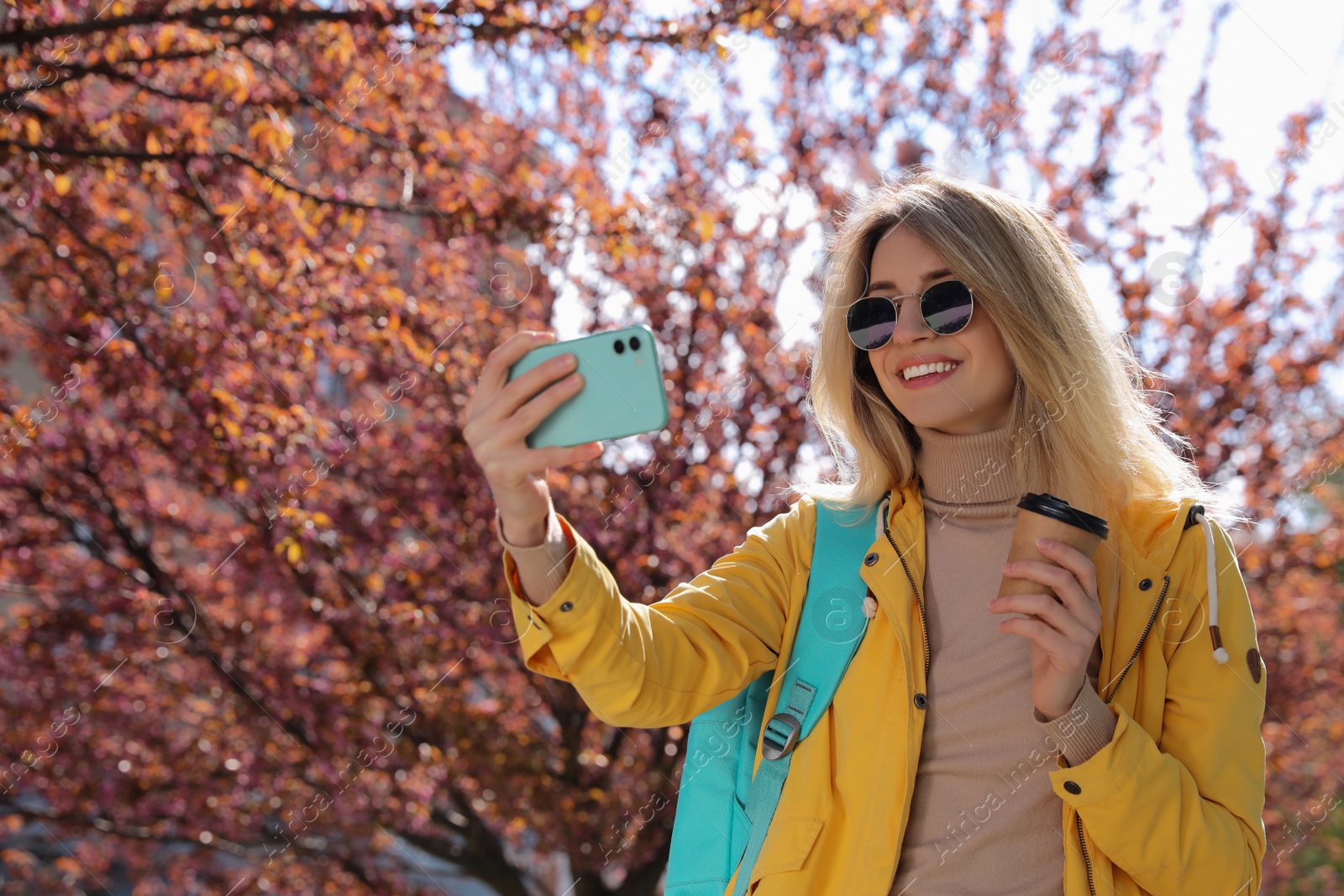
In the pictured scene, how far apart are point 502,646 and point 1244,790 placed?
11.0ft

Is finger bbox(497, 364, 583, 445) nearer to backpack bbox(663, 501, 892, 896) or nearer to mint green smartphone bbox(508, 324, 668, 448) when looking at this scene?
mint green smartphone bbox(508, 324, 668, 448)

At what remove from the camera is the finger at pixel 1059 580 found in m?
1.39

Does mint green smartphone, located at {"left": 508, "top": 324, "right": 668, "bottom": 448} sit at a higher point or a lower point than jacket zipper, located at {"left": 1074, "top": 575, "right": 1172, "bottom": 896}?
higher

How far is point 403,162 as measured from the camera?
3.90 metres

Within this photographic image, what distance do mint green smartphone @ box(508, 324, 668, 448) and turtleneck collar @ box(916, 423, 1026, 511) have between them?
2.45 ft

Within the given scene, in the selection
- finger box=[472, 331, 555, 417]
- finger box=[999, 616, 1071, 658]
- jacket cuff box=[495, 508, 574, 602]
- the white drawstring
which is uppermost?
finger box=[472, 331, 555, 417]

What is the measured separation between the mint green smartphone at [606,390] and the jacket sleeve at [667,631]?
183 millimetres

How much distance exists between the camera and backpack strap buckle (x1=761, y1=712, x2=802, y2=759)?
1604 millimetres

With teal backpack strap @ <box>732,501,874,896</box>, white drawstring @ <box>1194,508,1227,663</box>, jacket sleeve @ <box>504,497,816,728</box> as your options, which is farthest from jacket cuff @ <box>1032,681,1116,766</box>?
jacket sleeve @ <box>504,497,816,728</box>

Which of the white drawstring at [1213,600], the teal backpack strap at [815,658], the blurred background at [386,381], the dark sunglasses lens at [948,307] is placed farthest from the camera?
the blurred background at [386,381]

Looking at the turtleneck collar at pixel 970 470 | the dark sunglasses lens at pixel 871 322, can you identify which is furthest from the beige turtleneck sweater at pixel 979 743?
the dark sunglasses lens at pixel 871 322

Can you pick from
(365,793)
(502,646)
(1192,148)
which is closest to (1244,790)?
(502,646)

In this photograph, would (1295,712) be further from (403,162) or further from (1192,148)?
(403,162)

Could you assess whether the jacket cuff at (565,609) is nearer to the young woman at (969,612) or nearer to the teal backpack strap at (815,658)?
the young woman at (969,612)
